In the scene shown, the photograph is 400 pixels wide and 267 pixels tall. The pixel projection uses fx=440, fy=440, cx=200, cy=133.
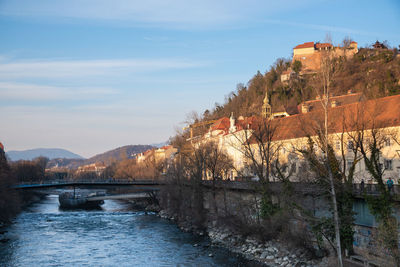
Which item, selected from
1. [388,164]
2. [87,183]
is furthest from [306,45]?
[388,164]

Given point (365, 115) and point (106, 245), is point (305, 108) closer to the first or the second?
point (365, 115)

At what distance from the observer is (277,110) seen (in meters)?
83.2

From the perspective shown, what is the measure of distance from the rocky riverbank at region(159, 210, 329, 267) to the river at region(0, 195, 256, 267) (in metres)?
0.94

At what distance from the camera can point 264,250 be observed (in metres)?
27.5

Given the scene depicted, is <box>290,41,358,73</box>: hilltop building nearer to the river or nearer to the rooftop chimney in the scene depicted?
the rooftop chimney

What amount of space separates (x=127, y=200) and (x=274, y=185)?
2134 inches

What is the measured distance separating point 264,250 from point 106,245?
→ 12689 millimetres

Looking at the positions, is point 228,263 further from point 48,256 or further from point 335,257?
point 48,256

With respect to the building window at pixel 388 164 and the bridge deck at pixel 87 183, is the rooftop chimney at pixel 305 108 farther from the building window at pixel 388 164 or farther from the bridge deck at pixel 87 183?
the building window at pixel 388 164

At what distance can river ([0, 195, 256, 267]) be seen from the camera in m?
27.6

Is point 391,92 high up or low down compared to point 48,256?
up

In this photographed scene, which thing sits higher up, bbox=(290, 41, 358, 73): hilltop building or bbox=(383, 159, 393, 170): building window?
bbox=(290, 41, 358, 73): hilltop building

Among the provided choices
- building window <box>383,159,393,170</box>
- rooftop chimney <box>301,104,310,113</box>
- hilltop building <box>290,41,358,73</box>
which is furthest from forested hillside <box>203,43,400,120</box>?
building window <box>383,159,393,170</box>

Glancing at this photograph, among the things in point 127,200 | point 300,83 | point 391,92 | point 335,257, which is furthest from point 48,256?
point 300,83
